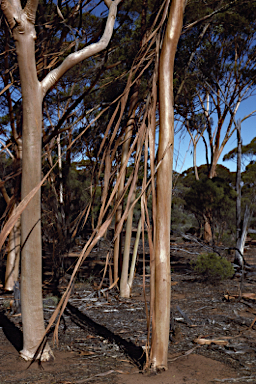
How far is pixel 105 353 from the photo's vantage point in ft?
10.9

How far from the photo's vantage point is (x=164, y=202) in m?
2.35

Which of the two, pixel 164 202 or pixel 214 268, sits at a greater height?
pixel 164 202

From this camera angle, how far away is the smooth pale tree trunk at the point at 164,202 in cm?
231

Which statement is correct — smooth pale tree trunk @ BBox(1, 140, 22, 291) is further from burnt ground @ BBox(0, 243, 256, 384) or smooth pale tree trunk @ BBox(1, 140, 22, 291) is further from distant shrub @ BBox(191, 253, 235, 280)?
distant shrub @ BBox(191, 253, 235, 280)

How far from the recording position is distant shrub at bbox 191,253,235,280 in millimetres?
7438

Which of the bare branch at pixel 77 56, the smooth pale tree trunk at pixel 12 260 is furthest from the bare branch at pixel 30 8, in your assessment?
the smooth pale tree trunk at pixel 12 260

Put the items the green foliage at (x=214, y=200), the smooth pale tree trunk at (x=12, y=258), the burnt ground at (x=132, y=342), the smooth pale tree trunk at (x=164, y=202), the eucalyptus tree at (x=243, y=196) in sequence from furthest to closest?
1. the green foliage at (x=214, y=200)
2. the eucalyptus tree at (x=243, y=196)
3. the smooth pale tree trunk at (x=12, y=258)
4. the burnt ground at (x=132, y=342)
5. the smooth pale tree trunk at (x=164, y=202)

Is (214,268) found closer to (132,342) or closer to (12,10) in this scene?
(132,342)

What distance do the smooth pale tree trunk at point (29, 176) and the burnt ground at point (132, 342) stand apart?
0.27 meters

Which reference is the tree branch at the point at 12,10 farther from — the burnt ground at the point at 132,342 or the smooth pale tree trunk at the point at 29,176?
the burnt ground at the point at 132,342

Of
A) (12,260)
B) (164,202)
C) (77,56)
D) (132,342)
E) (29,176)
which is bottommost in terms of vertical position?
(132,342)


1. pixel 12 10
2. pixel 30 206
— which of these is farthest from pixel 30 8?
pixel 30 206

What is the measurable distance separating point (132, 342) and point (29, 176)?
7.28 feet

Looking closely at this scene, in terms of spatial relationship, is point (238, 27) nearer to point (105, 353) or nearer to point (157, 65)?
point (157, 65)
